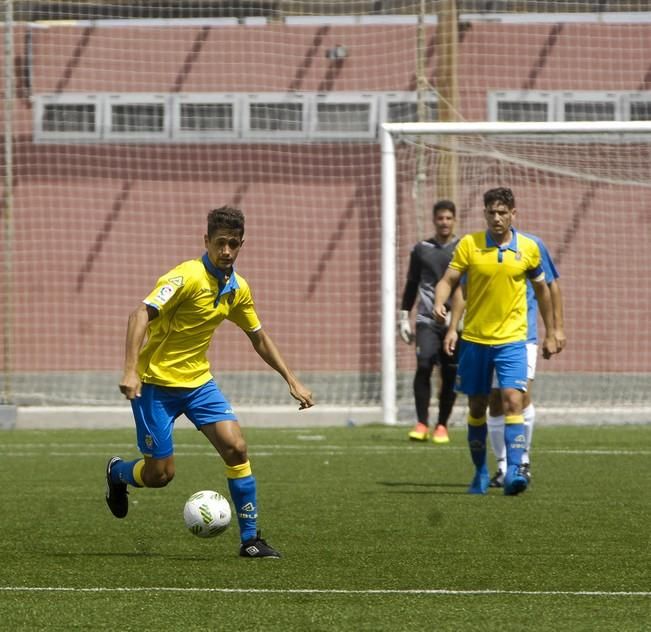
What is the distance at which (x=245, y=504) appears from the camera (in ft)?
22.2

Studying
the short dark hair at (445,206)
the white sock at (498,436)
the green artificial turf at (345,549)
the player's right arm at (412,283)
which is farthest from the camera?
the player's right arm at (412,283)

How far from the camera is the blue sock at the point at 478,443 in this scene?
363 inches

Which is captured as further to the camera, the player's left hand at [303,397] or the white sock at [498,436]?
the white sock at [498,436]

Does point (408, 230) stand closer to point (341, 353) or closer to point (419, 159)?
point (419, 159)

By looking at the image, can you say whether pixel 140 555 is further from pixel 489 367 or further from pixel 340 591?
pixel 489 367

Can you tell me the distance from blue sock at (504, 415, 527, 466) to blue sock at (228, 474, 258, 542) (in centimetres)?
252

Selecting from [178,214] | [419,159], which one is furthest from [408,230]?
[178,214]

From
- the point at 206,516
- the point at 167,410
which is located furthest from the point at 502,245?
the point at 206,516

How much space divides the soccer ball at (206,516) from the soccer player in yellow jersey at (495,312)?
8.73ft

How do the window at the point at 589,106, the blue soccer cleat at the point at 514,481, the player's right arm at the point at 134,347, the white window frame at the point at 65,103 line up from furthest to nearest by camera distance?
the white window frame at the point at 65,103 → the window at the point at 589,106 → the blue soccer cleat at the point at 514,481 → the player's right arm at the point at 134,347

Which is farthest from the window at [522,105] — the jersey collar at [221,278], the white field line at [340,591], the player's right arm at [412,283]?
the white field line at [340,591]

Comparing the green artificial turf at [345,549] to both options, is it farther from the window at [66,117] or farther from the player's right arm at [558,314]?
the window at [66,117]

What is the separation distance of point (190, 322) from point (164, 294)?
0.30m

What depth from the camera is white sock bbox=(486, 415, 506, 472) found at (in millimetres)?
9500
